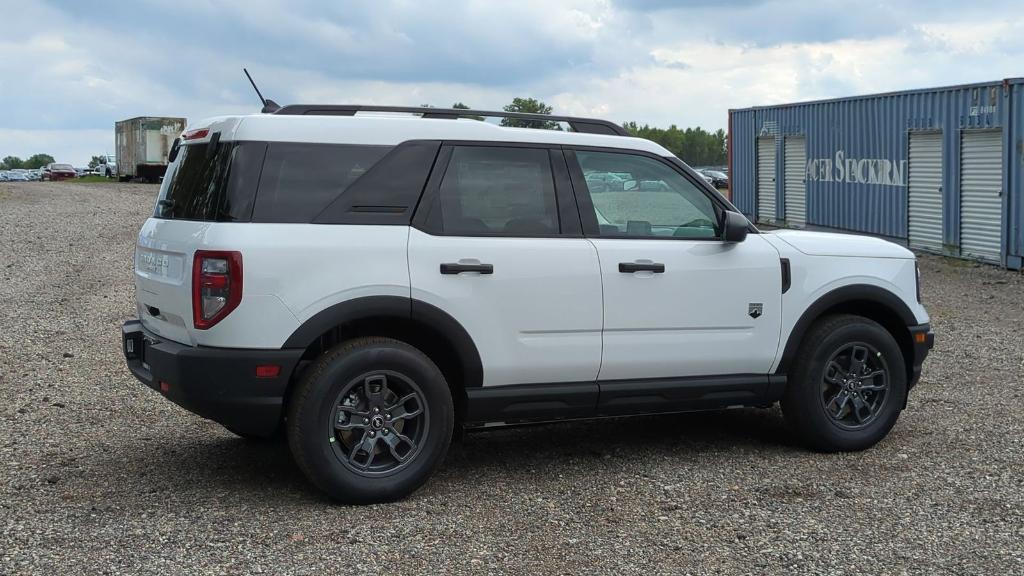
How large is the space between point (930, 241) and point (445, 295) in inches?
654

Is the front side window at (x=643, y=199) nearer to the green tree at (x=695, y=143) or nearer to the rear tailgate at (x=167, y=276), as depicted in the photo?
the rear tailgate at (x=167, y=276)

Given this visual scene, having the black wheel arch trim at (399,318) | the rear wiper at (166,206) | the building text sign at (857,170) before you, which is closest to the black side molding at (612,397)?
the black wheel arch trim at (399,318)

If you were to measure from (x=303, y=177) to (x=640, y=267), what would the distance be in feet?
5.87

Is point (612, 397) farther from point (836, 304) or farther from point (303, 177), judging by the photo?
point (303, 177)

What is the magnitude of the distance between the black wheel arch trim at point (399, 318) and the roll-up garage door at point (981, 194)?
14.8m

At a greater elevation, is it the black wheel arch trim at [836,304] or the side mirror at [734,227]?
the side mirror at [734,227]

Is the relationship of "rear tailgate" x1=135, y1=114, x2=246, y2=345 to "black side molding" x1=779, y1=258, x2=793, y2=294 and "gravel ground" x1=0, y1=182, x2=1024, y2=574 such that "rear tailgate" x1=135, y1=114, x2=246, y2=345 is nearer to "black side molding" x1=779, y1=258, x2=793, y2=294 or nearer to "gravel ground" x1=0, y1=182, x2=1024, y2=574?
"gravel ground" x1=0, y1=182, x2=1024, y2=574

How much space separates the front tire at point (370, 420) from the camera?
5.17 m

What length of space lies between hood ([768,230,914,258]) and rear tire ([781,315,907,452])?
39cm

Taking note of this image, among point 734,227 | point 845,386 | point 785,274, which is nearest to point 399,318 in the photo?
point 734,227

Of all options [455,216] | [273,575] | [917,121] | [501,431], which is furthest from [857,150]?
[273,575]

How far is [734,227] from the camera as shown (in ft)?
19.6

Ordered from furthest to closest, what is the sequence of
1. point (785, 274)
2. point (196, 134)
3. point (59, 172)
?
point (59, 172) → point (785, 274) → point (196, 134)

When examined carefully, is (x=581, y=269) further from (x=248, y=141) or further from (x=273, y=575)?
(x=273, y=575)
